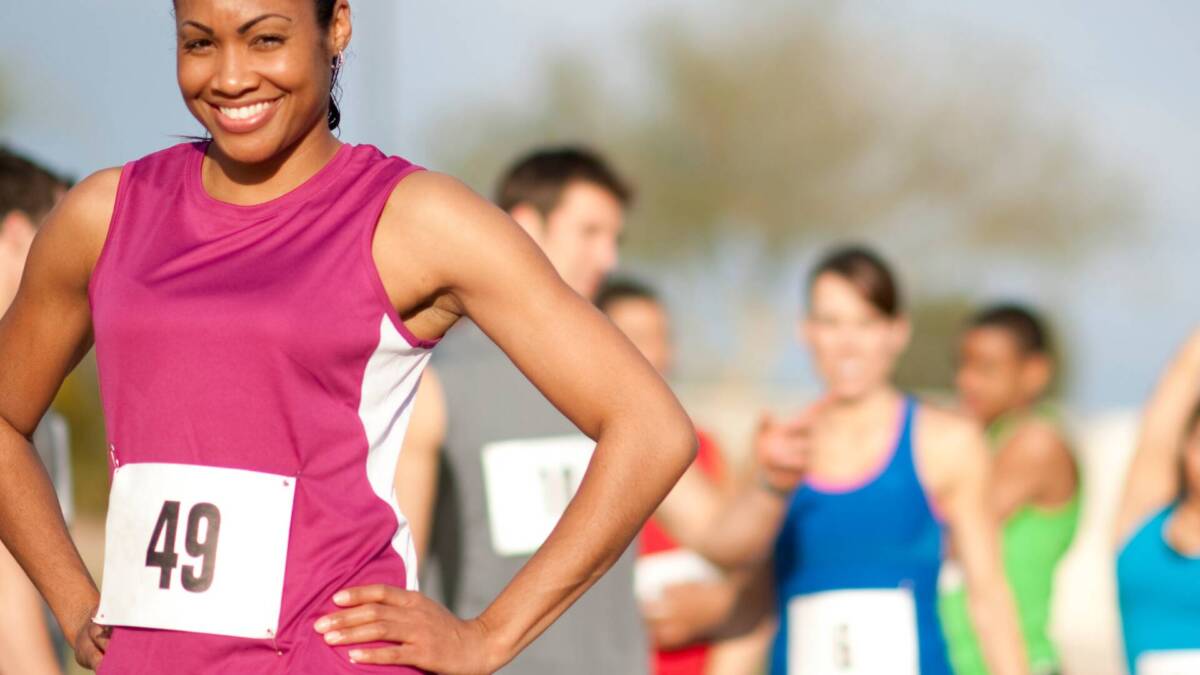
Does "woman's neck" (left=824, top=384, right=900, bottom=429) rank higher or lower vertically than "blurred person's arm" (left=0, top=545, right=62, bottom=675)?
higher

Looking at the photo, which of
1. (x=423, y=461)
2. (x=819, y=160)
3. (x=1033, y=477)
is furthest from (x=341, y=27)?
(x=819, y=160)

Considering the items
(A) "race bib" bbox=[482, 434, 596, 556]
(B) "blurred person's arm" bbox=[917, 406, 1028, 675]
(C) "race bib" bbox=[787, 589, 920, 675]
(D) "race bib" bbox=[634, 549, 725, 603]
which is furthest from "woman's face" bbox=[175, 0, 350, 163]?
(D) "race bib" bbox=[634, 549, 725, 603]

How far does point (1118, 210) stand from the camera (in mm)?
22438

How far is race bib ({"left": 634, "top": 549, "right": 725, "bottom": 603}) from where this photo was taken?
619cm

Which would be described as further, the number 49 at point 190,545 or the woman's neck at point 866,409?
the woman's neck at point 866,409

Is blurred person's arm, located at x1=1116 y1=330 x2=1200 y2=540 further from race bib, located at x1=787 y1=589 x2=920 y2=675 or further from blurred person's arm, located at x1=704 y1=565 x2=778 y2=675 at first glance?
blurred person's arm, located at x1=704 y1=565 x2=778 y2=675

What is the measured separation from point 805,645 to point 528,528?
1076 millimetres

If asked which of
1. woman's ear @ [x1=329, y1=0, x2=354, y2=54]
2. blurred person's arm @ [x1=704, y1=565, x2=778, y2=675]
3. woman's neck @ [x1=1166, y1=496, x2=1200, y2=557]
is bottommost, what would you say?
blurred person's arm @ [x1=704, y1=565, x2=778, y2=675]

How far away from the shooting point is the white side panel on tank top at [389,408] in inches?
98.3

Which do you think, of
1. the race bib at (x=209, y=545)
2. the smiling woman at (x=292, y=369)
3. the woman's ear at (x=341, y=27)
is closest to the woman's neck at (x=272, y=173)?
the smiling woman at (x=292, y=369)

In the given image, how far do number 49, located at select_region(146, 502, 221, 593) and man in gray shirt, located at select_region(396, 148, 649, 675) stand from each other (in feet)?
7.24

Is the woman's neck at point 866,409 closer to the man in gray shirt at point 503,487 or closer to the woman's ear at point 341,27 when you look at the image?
the man in gray shirt at point 503,487

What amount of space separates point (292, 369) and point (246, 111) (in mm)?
351

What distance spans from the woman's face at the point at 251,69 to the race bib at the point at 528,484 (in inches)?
89.9
